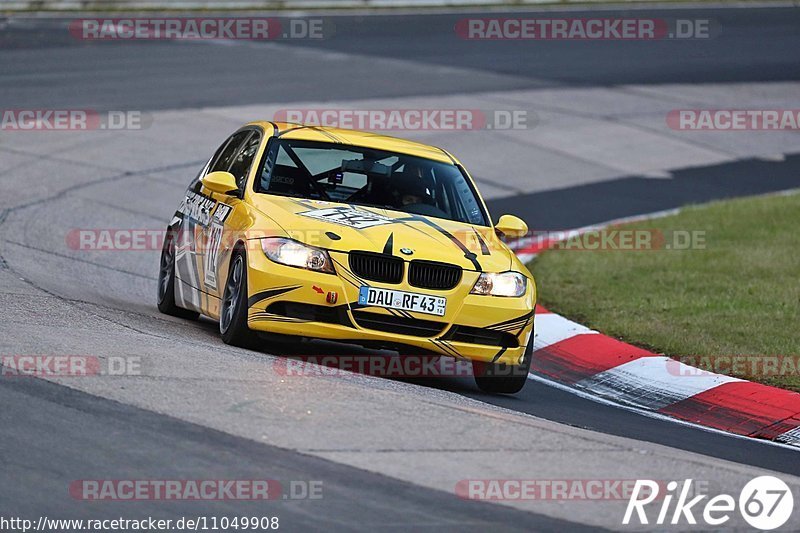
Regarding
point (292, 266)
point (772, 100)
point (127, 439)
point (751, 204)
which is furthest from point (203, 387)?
point (772, 100)

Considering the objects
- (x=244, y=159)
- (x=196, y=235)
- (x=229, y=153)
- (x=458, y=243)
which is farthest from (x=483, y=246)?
(x=229, y=153)

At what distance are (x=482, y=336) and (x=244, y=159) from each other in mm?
2399

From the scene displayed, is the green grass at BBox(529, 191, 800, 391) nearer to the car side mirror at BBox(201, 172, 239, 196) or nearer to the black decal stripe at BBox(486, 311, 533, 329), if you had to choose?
the black decal stripe at BBox(486, 311, 533, 329)

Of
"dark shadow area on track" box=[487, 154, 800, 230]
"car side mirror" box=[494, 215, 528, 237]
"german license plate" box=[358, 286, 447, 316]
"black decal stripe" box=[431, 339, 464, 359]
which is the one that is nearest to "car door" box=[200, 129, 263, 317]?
"german license plate" box=[358, 286, 447, 316]

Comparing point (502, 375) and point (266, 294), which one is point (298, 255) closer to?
point (266, 294)

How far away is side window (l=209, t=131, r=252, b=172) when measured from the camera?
10.5 metres

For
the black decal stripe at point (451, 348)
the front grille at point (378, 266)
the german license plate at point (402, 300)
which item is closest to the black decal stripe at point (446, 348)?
the black decal stripe at point (451, 348)

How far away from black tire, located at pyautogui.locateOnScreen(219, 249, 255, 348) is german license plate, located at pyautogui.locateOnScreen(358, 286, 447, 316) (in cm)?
74

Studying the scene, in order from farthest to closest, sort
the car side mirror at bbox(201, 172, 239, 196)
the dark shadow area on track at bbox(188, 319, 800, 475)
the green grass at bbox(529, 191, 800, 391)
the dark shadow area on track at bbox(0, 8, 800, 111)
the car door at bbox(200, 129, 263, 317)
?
the dark shadow area on track at bbox(0, 8, 800, 111)
the green grass at bbox(529, 191, 800, 391)
the car side mirror at bbox(201, 172, 239, 196)
the car door at bbox(200, 129, 263, 317)
the dark shadow area on track at bbox(188, 319, 800, 475)

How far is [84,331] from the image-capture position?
8344mm

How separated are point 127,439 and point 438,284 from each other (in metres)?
2.75

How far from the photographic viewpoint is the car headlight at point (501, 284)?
8609 millimetres

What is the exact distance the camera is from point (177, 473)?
5.89 metres

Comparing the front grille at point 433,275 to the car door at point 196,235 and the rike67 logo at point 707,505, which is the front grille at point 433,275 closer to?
the car door at point 196,235
